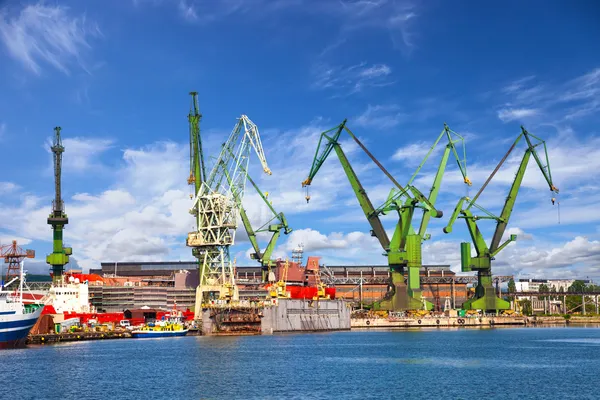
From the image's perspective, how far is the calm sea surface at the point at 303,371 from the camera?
4356cm

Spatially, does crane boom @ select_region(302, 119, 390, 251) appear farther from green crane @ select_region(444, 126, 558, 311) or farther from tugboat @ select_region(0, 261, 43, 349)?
tugboat @ select_region(0, 261, 43, 349)

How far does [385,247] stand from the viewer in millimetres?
123562

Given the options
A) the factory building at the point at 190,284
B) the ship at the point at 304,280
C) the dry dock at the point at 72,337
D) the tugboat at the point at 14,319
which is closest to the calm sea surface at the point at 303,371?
the tugboat at the point at 14,319

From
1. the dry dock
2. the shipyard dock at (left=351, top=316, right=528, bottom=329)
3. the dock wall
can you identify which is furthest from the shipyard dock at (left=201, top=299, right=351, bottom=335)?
the shipyard dock at (left=351, top=316, right=528, bottom=329)

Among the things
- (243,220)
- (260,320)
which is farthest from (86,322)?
(243,220)

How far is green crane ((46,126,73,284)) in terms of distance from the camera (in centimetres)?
12950

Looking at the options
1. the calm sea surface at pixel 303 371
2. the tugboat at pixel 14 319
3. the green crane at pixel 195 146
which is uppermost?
the green crane at pixel 195 146

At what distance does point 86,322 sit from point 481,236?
2935 inches

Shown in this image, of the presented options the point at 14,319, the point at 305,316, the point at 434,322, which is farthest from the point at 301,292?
the point at 14,319

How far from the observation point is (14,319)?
7000 cm

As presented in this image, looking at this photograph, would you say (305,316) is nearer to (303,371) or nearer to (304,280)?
(304,280)

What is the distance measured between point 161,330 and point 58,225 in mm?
38500

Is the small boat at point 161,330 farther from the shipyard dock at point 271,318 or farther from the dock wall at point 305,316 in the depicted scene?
the dock wall at point 305,316

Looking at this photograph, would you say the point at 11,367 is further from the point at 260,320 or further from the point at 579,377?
the point at 260,320
